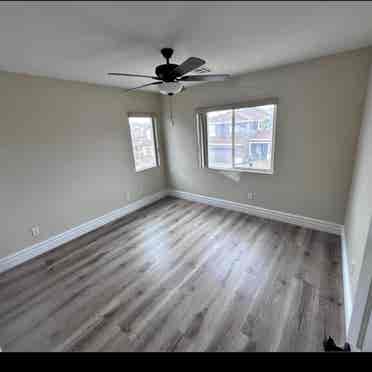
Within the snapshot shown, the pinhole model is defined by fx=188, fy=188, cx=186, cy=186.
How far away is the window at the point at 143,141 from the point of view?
379 cm

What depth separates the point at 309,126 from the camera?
8.60 ft

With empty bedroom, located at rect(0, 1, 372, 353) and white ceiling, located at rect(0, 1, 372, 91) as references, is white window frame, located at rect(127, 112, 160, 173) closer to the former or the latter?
empty bedroom, located at rect(0, 1, 372, 353)

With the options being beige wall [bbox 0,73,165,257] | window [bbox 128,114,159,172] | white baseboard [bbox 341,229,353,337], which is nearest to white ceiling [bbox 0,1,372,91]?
beige wall [bbox 0,73,165,257]

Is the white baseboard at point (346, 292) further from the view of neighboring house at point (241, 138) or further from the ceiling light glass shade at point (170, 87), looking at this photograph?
the ceiling light glass shade at point (170, 87)

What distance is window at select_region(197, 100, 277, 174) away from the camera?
3016 millimetres

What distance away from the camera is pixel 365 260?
126 cm

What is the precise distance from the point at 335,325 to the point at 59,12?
3.06 meters

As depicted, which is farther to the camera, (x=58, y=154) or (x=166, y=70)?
(x=58, y=154)

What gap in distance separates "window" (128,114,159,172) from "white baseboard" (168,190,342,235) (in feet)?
3.43

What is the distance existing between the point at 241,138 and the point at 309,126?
3.37ft

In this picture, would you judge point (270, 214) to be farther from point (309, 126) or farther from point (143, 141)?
point (143, 141)

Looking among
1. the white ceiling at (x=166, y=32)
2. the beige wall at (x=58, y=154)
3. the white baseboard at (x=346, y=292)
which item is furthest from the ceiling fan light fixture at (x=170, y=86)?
the white baseboard at (x=346, y=292)

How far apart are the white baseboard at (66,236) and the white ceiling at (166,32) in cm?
223

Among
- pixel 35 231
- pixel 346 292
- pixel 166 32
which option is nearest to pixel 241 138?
pixel 166 32
